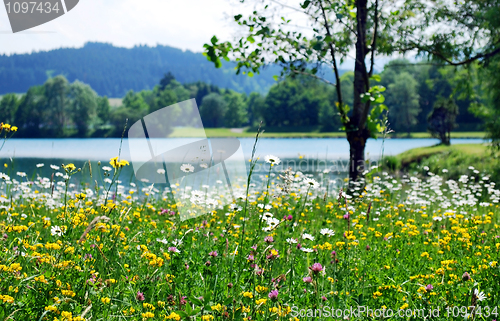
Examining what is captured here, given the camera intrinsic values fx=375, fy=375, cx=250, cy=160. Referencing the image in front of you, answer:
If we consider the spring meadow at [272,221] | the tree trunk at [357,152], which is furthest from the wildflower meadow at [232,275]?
the tree trunk at [357,152]

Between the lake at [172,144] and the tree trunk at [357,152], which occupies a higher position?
the tree trunk at [357,152]

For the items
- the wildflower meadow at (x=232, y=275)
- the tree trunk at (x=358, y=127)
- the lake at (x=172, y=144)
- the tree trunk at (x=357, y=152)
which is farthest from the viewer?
the tree trunk at (x=357, y=152)

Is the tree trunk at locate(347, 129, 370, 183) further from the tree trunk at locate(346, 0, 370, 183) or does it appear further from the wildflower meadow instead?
the wildflower meadow

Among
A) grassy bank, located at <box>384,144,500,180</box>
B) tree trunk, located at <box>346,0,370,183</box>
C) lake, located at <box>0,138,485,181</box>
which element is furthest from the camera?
grassy bank, located at <box>384,144,500,180</box>

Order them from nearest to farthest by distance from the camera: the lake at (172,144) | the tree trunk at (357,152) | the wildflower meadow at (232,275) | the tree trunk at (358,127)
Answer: the wildflower meadow at (232,275), the lake at (172,144), the tree trunk at (358,127), the tree trunk at (357,152)

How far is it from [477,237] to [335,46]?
542 centimetres

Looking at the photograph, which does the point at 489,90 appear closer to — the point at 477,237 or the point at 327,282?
the point at 477,237

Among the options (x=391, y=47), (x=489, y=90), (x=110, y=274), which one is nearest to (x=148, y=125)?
(x=110, y=274)

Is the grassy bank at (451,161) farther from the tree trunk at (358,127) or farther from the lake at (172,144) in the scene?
the tree trunk at (358,127)

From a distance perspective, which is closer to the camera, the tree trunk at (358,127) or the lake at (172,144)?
the lake at (172,144)

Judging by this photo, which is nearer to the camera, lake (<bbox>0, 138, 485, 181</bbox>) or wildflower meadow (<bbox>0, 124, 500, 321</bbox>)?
wildflower meadow (<bbox>0, 124, 500, 321</bbox>)

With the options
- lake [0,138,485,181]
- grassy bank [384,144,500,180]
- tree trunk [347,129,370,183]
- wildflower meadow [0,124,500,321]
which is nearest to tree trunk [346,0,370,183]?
tree trunk [347,129,370,183]

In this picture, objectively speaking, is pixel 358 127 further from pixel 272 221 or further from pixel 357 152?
pixel 272 221

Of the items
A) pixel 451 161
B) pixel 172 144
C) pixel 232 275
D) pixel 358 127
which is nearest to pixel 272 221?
pixel 232 275
